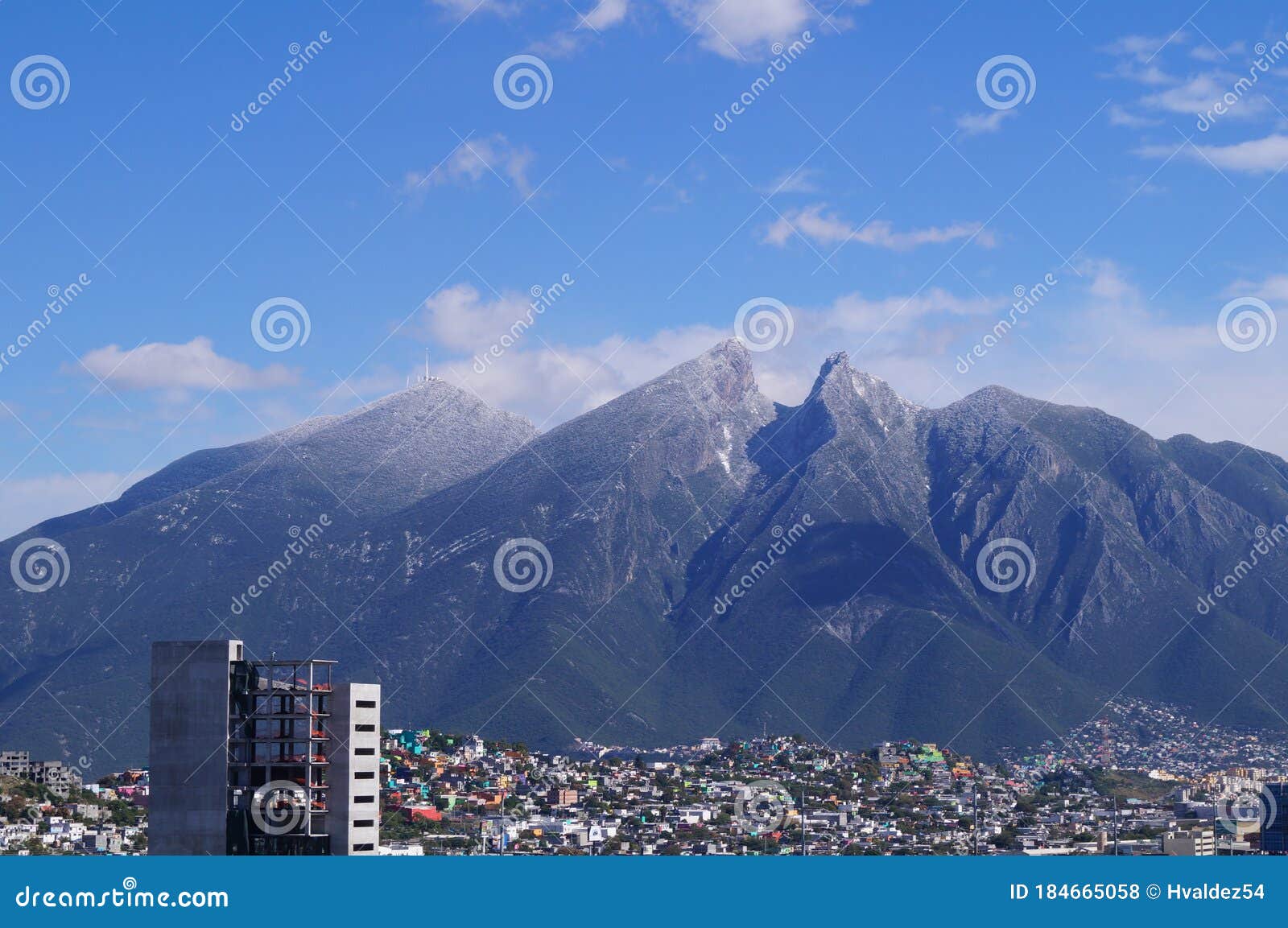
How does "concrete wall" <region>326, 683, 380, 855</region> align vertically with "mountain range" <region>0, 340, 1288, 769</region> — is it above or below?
below

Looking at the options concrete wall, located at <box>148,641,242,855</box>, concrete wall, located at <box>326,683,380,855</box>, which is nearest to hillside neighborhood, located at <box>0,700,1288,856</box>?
concrete wall, located at <box>326,683,380,855</box>

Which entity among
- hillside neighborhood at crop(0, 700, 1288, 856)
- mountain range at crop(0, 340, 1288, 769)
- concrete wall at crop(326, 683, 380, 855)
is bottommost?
hillside neighborhood at crop(0, 700, 1288, 856)

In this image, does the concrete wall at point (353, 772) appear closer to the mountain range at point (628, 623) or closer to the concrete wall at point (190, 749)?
the concrete wall at point (190, 749)

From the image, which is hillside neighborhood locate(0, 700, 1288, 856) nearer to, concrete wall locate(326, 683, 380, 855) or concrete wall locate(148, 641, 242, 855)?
concrete wall locate(326, 683, 380, 855)

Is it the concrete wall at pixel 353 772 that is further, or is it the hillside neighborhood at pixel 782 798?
the hillside neighborhood at pixel 782 798

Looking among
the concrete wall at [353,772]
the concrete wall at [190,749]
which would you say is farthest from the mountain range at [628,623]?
the concrete wall at [190,749]

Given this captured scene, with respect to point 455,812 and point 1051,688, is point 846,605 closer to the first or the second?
point 1051,688
